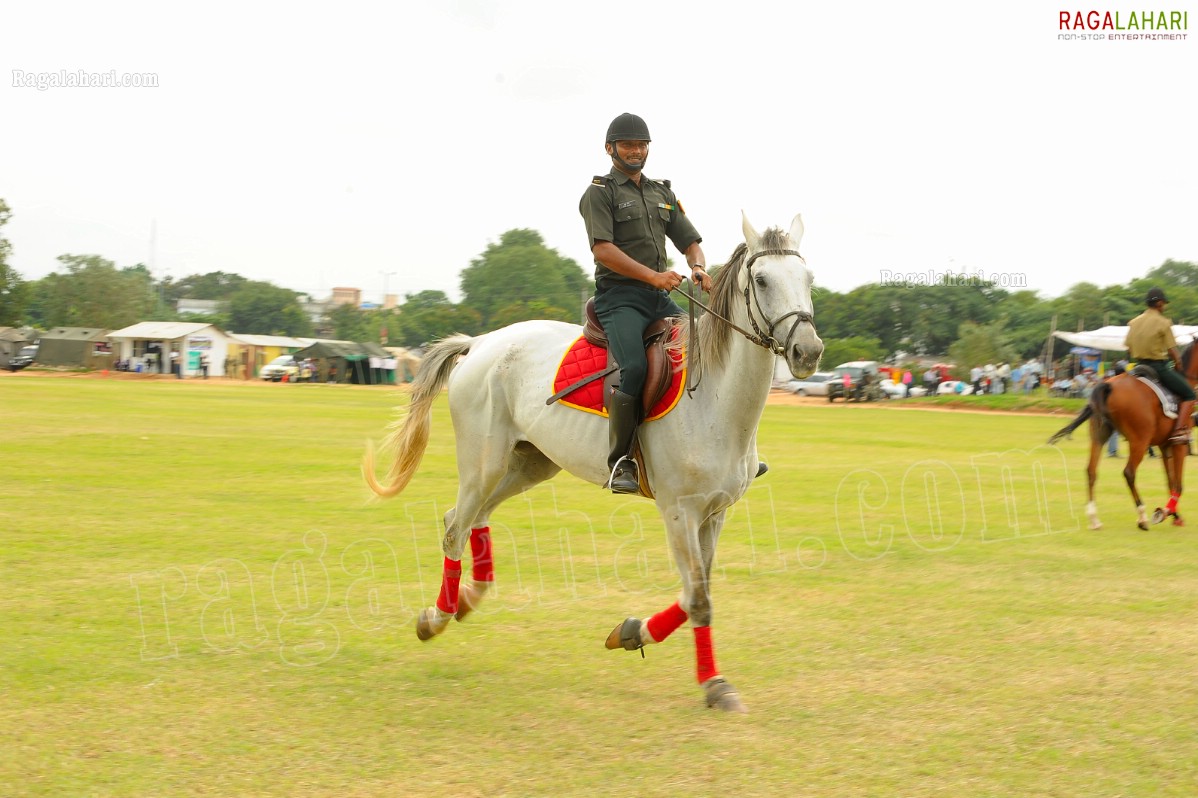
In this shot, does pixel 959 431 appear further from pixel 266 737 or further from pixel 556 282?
pixel 556 282

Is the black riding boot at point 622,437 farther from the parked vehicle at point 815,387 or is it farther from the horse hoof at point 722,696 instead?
the parked vehicle at point 815,387

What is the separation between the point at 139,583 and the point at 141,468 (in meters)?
8.74

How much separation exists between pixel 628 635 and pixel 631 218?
2602 millimetres

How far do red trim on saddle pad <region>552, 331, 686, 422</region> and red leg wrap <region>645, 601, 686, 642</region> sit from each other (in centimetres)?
117

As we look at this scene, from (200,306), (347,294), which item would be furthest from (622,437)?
(347,294)

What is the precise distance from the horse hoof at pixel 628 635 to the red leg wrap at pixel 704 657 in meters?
0.49

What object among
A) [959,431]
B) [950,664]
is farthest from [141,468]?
[959,431]

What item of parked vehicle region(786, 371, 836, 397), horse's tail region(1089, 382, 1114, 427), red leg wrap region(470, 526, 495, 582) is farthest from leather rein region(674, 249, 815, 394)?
parked vehicle region(786, 371, 836, 397)

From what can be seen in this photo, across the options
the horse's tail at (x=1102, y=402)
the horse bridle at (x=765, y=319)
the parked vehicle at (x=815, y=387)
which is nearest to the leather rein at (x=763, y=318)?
the horse bridle at (x=765, y=319)

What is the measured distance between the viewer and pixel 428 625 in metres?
7.02

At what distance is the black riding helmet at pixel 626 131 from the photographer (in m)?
6.33

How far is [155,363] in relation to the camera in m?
72.1

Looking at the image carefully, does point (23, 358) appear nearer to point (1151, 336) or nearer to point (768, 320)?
point (1151, 336)

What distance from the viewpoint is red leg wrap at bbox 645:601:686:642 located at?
20.3ft
